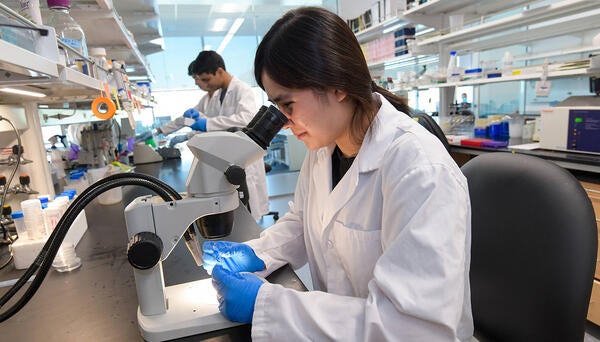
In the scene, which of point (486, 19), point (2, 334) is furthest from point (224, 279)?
point (486, 19)

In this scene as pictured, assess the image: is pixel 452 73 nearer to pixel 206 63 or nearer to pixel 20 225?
pixel 206 63

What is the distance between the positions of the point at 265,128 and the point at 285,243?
433 millimetres

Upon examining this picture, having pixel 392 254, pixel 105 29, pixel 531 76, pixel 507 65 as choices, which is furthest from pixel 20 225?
pixel 507 65

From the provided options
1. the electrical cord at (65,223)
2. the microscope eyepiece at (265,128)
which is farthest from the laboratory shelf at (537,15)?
the electrical cord at (65,223)

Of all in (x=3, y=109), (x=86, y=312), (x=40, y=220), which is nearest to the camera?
(x=86, y=312)

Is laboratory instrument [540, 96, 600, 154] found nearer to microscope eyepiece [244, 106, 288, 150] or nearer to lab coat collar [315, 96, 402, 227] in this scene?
lab coat collar [315, 96, 402, 227]

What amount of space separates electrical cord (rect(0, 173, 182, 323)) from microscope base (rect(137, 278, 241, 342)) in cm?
20

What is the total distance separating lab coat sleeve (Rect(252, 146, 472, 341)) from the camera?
59cm

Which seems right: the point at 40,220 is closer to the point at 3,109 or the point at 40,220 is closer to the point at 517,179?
the point at 3,109

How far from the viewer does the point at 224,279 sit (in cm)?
73

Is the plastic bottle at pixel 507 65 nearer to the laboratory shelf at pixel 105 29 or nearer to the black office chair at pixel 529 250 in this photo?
the black office chair at pixel 529 250

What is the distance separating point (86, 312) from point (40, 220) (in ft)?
1.47

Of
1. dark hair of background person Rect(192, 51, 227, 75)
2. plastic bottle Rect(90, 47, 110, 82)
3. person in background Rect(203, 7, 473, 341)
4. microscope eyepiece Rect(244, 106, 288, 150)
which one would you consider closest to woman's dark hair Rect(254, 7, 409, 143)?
person in background Rect(203, 7, 473, 341)

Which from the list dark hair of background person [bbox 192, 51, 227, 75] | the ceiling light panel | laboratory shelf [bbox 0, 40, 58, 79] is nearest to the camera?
laboratory shelf [bbox 0, 40, 58, 79]
